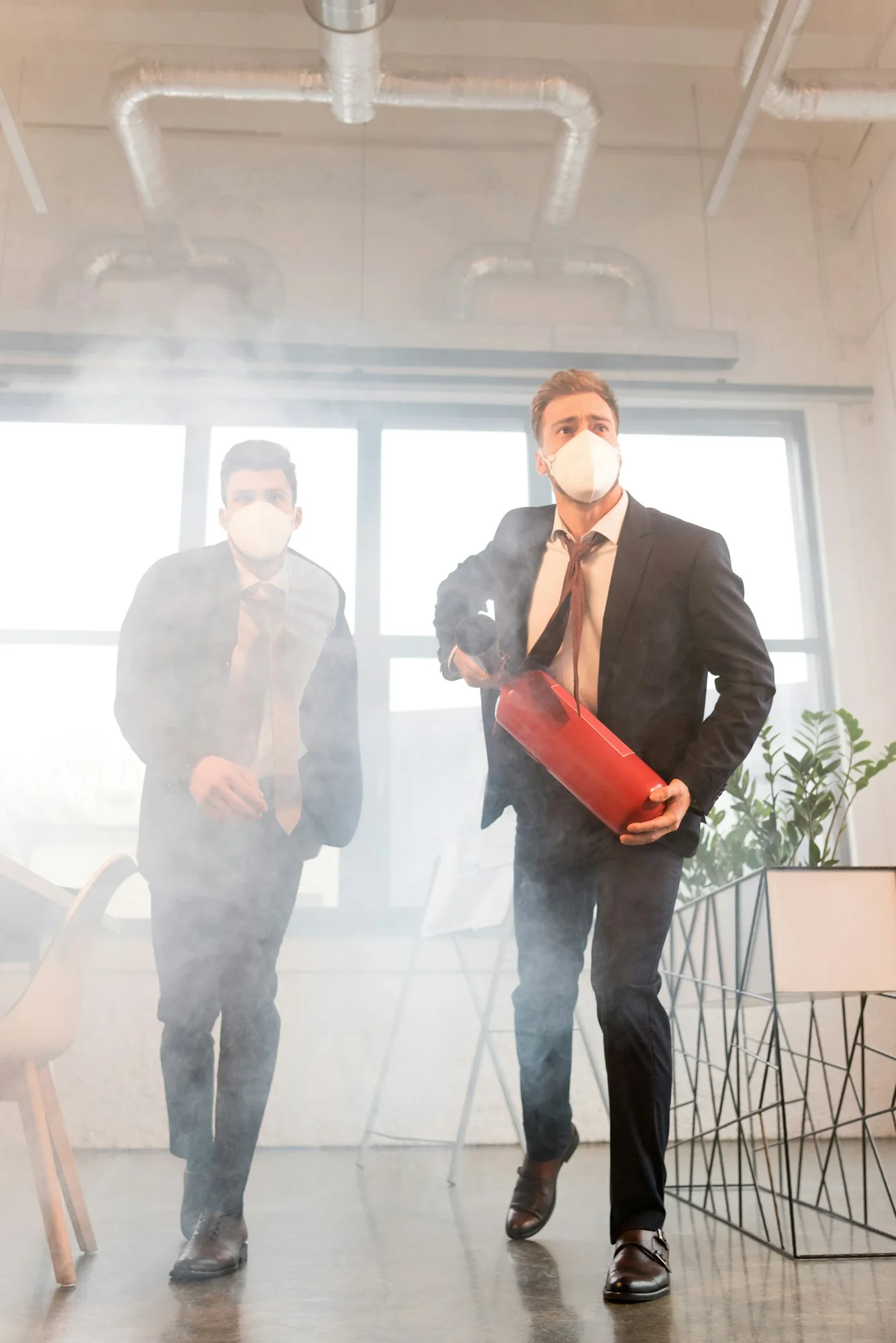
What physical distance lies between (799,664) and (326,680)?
218 cm

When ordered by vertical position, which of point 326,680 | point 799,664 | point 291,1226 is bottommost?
point 291,1226

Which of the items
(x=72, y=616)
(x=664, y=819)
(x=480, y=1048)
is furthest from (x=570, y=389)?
(x=72, y=616)

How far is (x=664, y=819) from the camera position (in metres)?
1.36

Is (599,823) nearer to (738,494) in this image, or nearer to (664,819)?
(664,819)

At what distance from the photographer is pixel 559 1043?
5.37 ft

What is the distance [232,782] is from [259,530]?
A: 0.43 metres

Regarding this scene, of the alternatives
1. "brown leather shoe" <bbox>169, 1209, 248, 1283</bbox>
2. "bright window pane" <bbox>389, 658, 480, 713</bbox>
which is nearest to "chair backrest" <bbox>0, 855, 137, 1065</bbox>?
"brown leather shoe" <bbox>169, 1209, 248, 1283</bbox>

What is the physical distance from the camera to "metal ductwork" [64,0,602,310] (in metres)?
2.92

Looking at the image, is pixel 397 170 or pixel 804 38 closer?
pixel 804 38

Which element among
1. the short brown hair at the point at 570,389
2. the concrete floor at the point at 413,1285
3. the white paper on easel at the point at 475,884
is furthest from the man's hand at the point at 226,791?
the white paper on easel at the point at 475,884

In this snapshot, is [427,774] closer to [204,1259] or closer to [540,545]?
[540,545]

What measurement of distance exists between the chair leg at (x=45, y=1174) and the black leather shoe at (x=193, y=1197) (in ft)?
0.51

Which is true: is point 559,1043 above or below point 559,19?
below

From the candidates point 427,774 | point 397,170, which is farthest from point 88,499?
point 397,170
